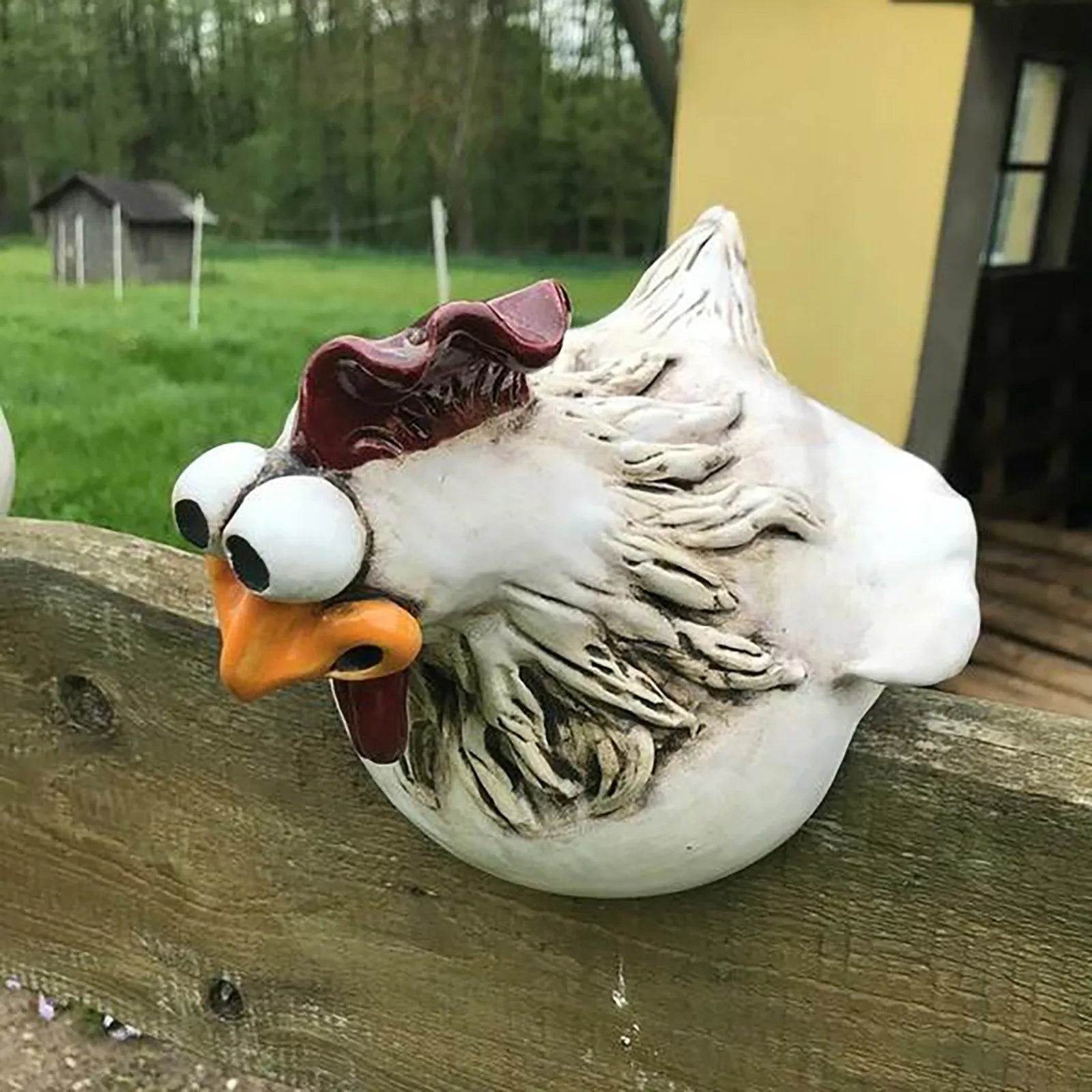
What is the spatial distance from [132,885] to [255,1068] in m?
0.10

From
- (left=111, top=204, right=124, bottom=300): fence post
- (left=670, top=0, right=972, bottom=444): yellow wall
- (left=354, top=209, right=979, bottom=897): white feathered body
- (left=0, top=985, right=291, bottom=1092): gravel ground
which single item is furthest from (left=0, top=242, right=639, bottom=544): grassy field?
(left=354, top=209, right=979, bottom=897): white feathered body

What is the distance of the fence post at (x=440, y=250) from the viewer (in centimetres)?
190

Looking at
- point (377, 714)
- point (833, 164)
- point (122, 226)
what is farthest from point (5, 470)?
point (122, 226)

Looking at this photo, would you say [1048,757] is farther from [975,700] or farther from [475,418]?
[475,418]

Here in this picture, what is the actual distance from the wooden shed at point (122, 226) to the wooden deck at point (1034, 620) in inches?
44.6

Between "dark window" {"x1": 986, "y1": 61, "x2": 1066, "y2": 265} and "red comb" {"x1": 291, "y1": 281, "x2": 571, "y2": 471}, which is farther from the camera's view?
"dark window" {"x1": 986, "y1": 61, "x2": 1066, "y2": 265}

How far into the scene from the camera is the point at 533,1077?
0.58m

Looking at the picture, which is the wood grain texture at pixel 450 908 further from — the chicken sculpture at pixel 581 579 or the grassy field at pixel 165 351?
the grassy field at pixel 165 351

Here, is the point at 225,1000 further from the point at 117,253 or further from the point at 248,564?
the point at 117,253

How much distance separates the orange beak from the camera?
14.2 inches

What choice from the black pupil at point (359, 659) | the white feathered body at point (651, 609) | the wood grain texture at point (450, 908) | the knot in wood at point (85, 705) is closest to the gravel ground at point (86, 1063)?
the wood grain texture at point (450, 908)

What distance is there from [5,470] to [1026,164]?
177 centimetres

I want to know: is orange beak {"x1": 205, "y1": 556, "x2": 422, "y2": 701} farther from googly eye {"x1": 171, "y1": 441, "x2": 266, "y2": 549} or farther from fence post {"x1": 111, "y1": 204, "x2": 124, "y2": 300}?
fence post {"x1": 111, "y1": 204, "x2": 124, "y2": 300}

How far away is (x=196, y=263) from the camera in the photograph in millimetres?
1875
